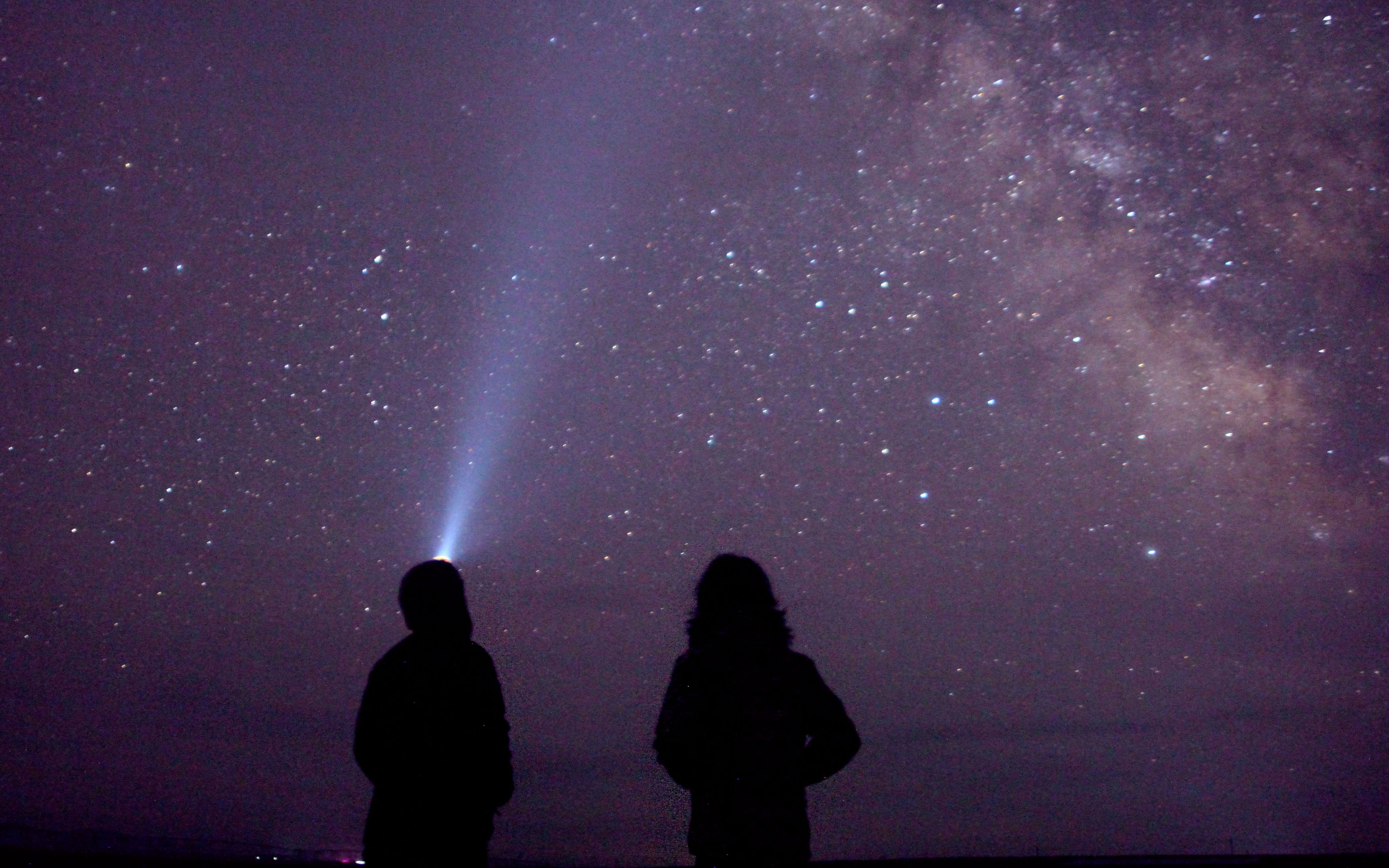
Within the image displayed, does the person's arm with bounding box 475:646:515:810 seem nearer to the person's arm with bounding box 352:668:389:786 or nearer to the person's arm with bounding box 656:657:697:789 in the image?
the person's arm with bounding box 352:668:389:786

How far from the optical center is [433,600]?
3170 millimetres

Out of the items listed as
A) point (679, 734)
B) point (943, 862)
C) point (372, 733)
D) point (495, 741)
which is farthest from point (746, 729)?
point (943, 862)

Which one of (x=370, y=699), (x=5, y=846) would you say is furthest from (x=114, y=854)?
(x=370, y=699)

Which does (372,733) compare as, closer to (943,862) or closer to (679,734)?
(679,734)

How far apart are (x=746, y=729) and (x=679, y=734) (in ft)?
0.67

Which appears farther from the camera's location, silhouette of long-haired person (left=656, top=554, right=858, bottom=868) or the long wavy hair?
the long wavy hair

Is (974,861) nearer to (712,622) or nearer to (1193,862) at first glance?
(1193,862)

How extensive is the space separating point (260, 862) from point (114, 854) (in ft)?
2.50

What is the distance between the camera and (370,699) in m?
3.12

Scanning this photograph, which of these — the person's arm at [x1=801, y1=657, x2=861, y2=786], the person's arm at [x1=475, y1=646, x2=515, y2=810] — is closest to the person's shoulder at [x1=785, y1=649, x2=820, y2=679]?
the person's arm at [x1=801, y1=657, x2=861, y2=786]

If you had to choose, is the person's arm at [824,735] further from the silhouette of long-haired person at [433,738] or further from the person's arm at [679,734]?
the silhouette of long-haired person at [433,738]

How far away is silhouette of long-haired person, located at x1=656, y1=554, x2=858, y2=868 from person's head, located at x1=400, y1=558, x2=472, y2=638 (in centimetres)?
79

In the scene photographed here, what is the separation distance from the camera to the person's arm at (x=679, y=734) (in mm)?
2805

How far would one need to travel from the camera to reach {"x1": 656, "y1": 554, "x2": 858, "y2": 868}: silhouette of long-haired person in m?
2.69
